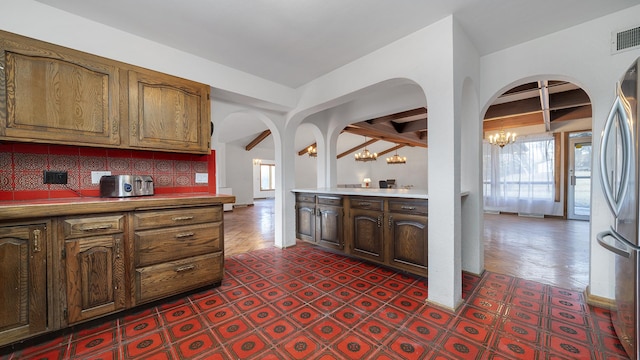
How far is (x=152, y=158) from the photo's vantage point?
2.44 metres

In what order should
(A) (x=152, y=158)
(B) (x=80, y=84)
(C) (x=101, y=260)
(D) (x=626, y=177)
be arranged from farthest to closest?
1. (A) (x=152, y=158)
2. (B) (x=80, y=84)
3. (C) (x=101, y=260)
4. (D) (x=626, y=177)

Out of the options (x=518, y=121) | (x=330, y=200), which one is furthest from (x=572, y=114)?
(x=330, y=200)

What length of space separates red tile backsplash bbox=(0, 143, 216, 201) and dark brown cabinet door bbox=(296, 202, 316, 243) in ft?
5.12

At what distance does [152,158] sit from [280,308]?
76.0 inches

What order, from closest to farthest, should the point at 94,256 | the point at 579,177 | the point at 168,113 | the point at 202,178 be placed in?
the point at 94,256 < the point at 168,113 < the point at 202,178 < the point at 579,177

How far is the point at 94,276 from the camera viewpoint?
5.57ft

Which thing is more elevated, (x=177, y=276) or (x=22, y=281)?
(x=22, y=281)

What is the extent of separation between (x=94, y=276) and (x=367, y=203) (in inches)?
97.1

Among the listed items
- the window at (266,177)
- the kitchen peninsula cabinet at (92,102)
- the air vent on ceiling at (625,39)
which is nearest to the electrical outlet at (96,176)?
the kitchen peninsula cabinet at (92,102)

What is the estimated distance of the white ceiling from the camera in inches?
69.5

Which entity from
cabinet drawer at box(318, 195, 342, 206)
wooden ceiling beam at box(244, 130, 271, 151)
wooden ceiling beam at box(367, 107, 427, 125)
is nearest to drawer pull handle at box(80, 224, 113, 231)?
cabinet drawer at box(318, 195, 342, 206)

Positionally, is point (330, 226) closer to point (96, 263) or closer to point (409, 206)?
point (409, 206)

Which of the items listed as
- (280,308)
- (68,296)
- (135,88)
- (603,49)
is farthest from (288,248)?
(603,49)

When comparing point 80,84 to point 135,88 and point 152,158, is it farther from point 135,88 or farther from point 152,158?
point 152,158
